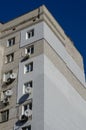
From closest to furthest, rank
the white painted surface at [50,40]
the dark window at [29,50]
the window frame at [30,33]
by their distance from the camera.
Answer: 1. the dark window at [29,50]
2. the white painted surface at [50,40]
3. the window frame at [30,33]

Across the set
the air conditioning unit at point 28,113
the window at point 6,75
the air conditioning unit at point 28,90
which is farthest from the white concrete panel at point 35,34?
the air conditioning unit at point 28,113

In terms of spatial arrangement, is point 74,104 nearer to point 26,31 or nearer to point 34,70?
point 34,70

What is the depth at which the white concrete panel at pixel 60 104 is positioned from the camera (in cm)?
2698

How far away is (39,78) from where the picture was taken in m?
28.3

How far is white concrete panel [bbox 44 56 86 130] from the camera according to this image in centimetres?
2698

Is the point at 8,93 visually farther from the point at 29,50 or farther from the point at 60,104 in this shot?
the point at 29,50

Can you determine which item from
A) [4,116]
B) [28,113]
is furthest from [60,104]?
[4,116]

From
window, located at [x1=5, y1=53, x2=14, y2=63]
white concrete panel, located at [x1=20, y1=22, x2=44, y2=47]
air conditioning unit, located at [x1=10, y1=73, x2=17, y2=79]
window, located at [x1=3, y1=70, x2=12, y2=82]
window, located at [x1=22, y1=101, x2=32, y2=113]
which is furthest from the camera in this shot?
window, located at [x1=5, y1=53, x2=14, y2=63]

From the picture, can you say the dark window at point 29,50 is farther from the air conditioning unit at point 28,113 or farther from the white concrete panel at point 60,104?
the air conditioning unit at point 28,113

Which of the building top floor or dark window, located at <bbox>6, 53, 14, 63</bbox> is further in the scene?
the building top floor

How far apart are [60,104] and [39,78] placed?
3.32m

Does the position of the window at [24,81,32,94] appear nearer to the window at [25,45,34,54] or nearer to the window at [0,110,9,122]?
the window at [0,110,9,122]

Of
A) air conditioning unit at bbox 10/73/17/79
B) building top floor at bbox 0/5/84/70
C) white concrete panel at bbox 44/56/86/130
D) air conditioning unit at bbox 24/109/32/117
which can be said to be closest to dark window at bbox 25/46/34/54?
white concrete panel at bbox 44/56/86/130

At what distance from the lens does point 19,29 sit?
33.9 metres
